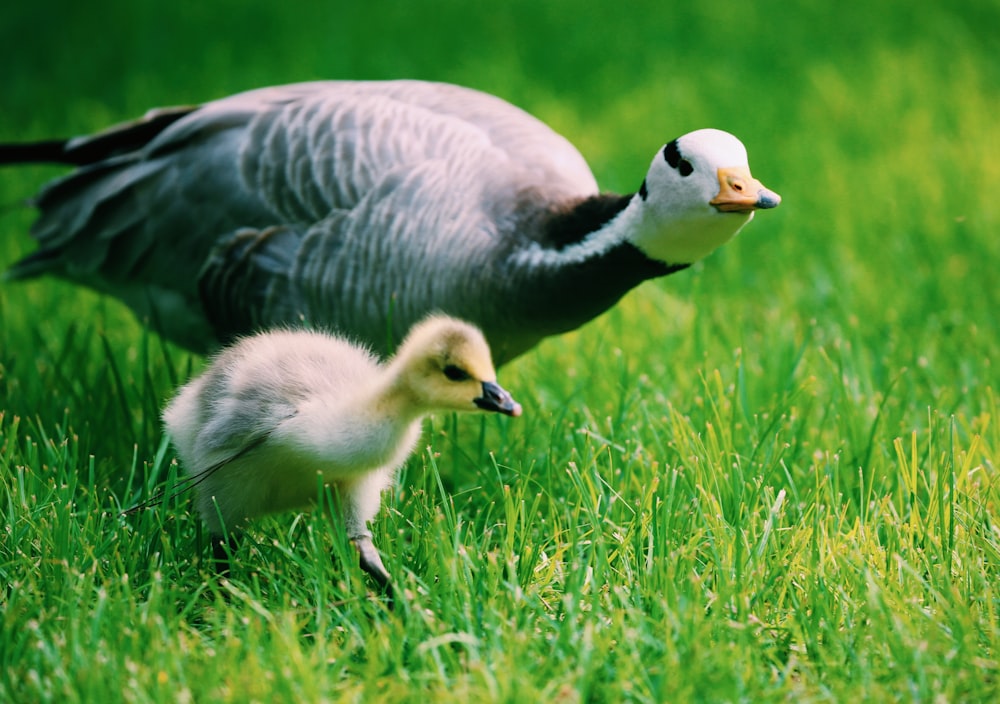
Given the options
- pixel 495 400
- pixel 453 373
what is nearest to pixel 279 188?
pixel 453 373

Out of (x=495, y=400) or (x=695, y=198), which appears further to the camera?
(x=695, y=198)

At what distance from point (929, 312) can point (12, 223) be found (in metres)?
5.10

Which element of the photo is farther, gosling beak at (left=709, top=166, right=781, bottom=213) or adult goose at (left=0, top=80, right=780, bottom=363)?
adult goose at (left=0, top=80, right=780, bottom=363)

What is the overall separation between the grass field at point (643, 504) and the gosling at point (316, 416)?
0.14 metres

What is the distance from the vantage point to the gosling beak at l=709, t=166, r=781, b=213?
125 inches

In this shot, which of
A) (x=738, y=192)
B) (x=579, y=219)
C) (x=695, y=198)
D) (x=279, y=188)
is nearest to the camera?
(x=738, y=192)

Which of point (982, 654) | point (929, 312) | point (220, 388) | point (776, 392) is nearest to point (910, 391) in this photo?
point (776, 392)

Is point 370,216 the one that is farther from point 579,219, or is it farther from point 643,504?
point 643,504

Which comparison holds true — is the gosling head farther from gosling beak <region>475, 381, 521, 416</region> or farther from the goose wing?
the goose wing

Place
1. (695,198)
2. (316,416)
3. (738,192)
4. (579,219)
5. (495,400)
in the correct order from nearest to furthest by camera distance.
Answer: (495,400) → (316,416) → (738,192) → (695,198) → (579,219)

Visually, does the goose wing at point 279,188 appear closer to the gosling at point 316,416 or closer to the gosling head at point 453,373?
the gosling at point 316,416

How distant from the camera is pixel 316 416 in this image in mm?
2898

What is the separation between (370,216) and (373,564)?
57.6 inches

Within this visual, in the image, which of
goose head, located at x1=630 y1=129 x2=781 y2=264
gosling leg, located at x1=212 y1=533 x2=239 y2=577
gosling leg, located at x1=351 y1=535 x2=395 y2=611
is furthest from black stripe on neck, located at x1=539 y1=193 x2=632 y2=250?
gosling leg, located at x1=212 y1=533 x2=239 y2=577
